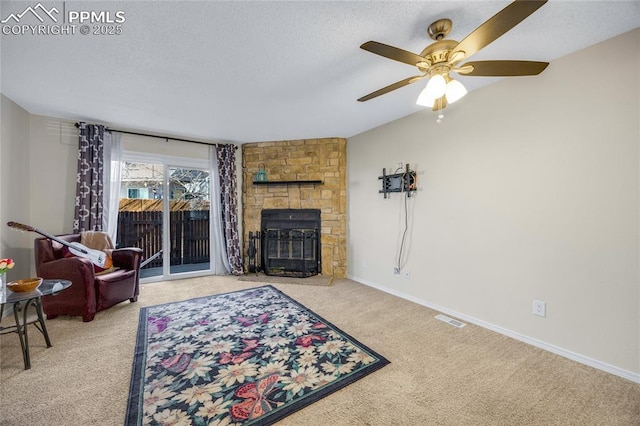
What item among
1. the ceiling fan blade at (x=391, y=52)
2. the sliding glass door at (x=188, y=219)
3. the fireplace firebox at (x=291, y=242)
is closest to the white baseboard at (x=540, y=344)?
the fireplace firebox at (x=291, y=242)

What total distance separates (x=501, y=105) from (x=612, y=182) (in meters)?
1.07

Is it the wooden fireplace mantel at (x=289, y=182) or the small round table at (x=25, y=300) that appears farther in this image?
the wooden fireplace mantel at (x=289, y=182)

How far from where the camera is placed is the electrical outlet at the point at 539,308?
7.02 feet

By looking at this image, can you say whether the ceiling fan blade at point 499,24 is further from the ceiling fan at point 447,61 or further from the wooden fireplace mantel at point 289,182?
the wooden fireplace mantel at point 289,182

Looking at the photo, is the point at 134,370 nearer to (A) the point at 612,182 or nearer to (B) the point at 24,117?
(B) the point at 24,117

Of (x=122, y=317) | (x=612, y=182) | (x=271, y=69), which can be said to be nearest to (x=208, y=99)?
(x=271, y=69)

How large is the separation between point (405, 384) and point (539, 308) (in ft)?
4.79

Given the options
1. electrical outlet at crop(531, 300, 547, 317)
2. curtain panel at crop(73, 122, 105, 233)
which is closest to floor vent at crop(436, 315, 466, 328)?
electrical outlet at crop(531, 300, 547, 317)

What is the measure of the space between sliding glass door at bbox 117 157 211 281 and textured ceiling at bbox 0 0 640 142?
3.72ft

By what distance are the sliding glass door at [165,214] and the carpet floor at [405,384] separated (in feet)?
5.99

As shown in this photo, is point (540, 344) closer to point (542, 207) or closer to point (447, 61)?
point (542, 207)

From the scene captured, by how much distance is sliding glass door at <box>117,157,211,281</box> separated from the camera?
405 cm

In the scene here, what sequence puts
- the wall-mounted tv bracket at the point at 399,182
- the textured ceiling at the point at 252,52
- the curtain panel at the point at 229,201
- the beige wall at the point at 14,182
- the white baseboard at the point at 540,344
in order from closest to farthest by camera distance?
the textured ceiling at the point at 252,52 → the white baseboard at the point at 540,344 → the beige wall at the point at 14,182 → the wall-mounted tv bracket at the point at 399,182 → the curtain panel at the point at 229,201

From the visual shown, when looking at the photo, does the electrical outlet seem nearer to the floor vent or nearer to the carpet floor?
the carpet floor
